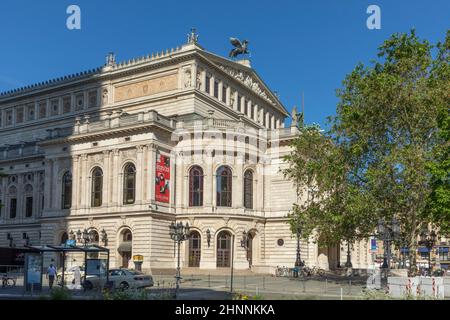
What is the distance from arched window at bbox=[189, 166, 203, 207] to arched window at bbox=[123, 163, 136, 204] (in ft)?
17.8

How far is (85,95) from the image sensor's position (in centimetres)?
7225

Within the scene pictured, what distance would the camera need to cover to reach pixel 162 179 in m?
55.2

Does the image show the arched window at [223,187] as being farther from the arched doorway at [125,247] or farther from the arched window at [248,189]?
the arched doorway at [125,247]

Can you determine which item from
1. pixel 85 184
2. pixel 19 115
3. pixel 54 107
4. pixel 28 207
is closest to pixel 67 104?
pixel 54 107

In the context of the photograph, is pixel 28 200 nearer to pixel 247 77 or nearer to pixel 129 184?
pixel 129 184

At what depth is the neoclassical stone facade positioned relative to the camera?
2164 inches

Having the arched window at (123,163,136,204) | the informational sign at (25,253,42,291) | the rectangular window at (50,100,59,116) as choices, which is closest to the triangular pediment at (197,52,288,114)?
the arched window at (123,163,136,204)

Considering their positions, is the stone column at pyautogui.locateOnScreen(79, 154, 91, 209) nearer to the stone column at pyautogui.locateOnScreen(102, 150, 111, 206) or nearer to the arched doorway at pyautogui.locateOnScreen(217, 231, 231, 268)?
the stone column at pyautogui.locateOnScreen(102, 150, 111, 206)

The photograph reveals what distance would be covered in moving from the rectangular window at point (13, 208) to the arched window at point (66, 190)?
12424 mm

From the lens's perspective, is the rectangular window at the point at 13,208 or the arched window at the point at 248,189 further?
the rectangular window at the point at 13,208

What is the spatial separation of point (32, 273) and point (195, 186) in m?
25.8

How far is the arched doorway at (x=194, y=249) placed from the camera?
5538 cm

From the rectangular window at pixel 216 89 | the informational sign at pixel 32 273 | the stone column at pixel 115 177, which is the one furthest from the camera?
the rectangular window at pixel 216 89

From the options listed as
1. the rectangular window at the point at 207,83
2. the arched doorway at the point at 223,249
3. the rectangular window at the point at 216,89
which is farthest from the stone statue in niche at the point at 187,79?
the arched doorway at the point at 223,249
